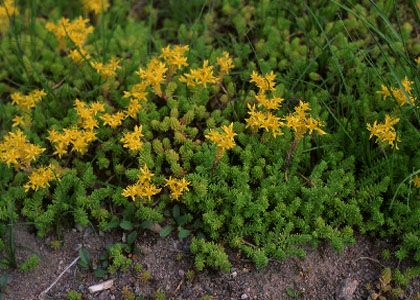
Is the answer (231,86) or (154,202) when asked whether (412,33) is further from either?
(154,202)

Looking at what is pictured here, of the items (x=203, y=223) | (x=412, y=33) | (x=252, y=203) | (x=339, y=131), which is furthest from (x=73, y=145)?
(x=412, y=33)

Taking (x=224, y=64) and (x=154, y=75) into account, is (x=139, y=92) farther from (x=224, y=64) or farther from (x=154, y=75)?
(x=224, y=64)

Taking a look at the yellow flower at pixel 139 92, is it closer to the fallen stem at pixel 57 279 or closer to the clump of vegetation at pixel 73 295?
the fallen stem at pixel 57 279

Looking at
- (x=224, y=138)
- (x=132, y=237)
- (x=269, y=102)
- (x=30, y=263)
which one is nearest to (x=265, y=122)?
(x=269, y=102)

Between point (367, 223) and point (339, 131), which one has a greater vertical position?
point (339, 131)

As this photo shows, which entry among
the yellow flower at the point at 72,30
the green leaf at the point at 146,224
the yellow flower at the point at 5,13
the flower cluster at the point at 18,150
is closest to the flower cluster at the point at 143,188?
the green leaf at the point at 146,224

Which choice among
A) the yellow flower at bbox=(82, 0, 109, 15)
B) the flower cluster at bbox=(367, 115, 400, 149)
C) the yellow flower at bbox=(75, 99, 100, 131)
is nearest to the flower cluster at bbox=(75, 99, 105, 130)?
the yellow flower at bbox=(75, 99, 100, 131)

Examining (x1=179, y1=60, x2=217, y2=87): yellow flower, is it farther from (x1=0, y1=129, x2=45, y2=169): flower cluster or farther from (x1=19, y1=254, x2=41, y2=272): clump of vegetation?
(x1=19, y1=254, x2=41, y2=272): clump of vegetation
